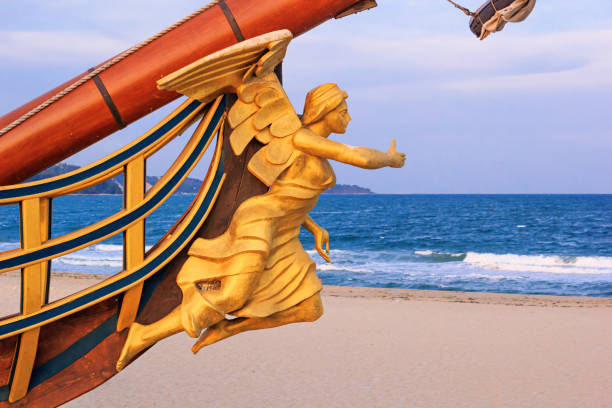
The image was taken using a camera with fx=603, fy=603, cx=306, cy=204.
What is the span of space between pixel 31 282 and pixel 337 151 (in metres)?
1.42

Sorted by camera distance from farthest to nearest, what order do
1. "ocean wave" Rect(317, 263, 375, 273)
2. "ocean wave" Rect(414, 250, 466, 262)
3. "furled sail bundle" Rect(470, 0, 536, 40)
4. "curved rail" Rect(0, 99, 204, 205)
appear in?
"ocean wave" Rect(414, 250, 466, 262), "ocean wave" Rect(317, 263, 375, 273), "furled sail bundle" Rect(470, 0, 536, 40), "curved rail" Rect(0, 99, 204, 205)

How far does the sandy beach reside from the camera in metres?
5.09

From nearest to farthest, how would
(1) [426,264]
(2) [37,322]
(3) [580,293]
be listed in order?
1. (2) [37,322]
2. (3) [580,293]
3. (1) [426,264]

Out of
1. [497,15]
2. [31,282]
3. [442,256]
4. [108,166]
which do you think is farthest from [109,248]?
[497,15]

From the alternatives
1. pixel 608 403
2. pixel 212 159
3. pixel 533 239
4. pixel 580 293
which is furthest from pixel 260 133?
pixel 533 239

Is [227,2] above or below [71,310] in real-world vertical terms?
above

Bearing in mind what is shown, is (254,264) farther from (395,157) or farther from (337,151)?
(395,157)

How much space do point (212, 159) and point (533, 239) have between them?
24130 mm

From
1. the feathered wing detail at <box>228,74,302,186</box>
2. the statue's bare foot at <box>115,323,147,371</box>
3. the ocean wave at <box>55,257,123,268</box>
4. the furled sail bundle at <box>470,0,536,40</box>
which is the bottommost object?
the statue's bare foot at <box>115,323,147,371</box>

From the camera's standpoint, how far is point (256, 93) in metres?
2.70

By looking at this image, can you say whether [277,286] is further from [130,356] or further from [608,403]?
[608,403]

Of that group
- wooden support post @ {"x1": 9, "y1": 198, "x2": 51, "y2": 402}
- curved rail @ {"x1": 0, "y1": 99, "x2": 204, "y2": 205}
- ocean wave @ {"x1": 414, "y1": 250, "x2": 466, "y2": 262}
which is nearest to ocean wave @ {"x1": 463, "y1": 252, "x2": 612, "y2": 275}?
ocean wave @ {"x1": 414, "y1": 250, "x2": 466, "y2": 262}

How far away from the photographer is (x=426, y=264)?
17.5 metres

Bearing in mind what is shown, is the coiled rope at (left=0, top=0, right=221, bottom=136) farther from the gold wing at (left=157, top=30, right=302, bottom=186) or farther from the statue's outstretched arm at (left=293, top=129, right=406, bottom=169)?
the statue's outstretched arm at (left=293, top=129, right=406, bottom=169)
